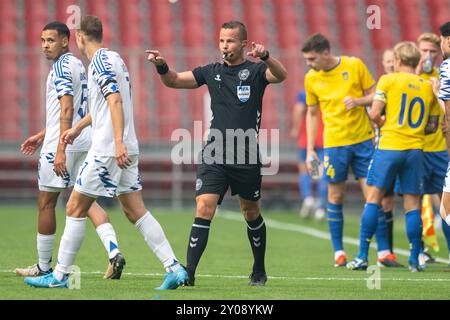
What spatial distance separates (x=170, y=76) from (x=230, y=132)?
639 millimetres

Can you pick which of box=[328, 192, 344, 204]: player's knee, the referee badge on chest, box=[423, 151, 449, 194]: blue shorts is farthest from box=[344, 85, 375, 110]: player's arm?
the referee badge on chest

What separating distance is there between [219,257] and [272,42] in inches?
504

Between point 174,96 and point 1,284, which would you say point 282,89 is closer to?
point 174,96

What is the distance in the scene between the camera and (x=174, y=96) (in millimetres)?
21469

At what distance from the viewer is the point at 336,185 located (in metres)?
11.4

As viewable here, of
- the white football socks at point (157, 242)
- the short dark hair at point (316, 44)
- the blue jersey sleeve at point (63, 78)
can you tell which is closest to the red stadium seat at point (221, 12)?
the short dark hair at point (316, 44)

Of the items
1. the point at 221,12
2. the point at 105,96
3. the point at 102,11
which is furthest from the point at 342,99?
the point at 102,11

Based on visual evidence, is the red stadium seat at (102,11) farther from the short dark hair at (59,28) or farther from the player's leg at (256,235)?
the player's leg at (256,235)

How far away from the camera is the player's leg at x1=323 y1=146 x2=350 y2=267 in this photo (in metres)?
11.2

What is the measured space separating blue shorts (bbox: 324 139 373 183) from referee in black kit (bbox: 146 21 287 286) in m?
2.89

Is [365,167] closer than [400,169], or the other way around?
[400,169]

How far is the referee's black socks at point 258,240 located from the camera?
8.62 metres

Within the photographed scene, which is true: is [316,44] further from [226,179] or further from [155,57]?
[155,57]
